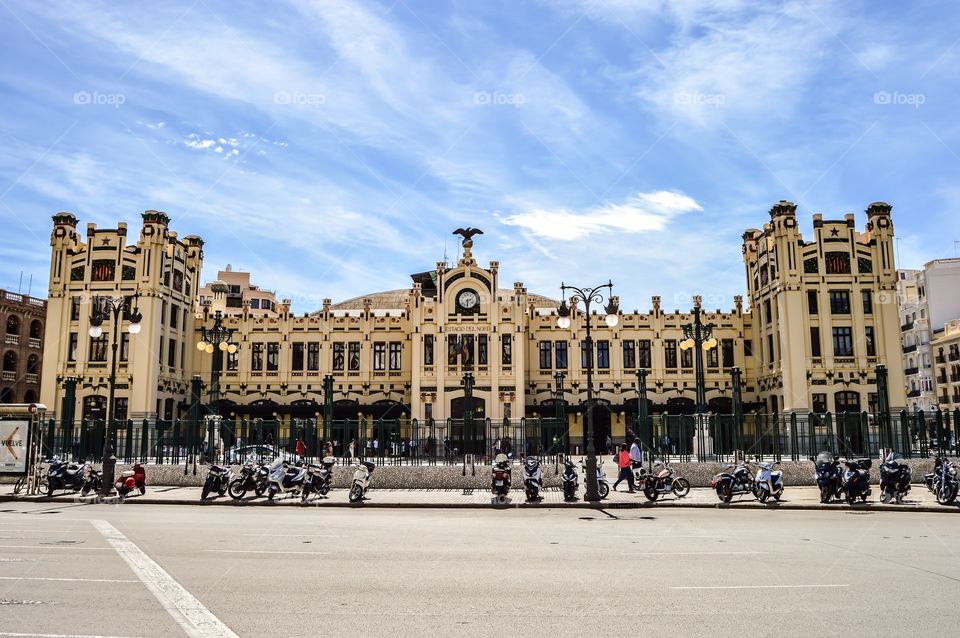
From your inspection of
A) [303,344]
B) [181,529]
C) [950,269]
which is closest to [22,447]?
[181,529]

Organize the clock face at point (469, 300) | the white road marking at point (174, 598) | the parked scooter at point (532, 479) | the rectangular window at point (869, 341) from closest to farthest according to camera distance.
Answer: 1. the white road marking at point (174, 598)
2. the parked scooter at point (532, 479)
3. the rectangular window at point (869, 341)
4. the clock face at point (469, 300)

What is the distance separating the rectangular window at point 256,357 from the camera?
53812mm

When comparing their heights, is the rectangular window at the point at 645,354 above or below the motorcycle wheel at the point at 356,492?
above

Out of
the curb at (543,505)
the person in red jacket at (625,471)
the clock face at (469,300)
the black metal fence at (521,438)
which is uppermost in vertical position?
the clock face at (469,300)

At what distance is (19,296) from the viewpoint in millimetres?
61094

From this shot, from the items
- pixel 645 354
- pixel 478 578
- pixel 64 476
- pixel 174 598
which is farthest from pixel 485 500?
pixel 645 354

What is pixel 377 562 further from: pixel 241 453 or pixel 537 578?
pixel 241 453

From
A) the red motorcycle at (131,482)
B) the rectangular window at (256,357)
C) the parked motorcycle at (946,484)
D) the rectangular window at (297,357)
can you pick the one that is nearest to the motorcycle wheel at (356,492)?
the red motorcycle at (131,482)

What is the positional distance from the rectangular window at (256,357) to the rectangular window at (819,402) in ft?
126

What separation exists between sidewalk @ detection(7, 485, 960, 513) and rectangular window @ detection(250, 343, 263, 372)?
29.4m

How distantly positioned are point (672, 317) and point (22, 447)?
4134 cm

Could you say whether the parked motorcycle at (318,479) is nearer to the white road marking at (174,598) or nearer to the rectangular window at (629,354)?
the white road marking at (174,598)

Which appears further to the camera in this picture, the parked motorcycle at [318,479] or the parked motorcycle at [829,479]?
the parked motorcycle at [318,479]

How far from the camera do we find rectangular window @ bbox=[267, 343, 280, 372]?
5388cm
